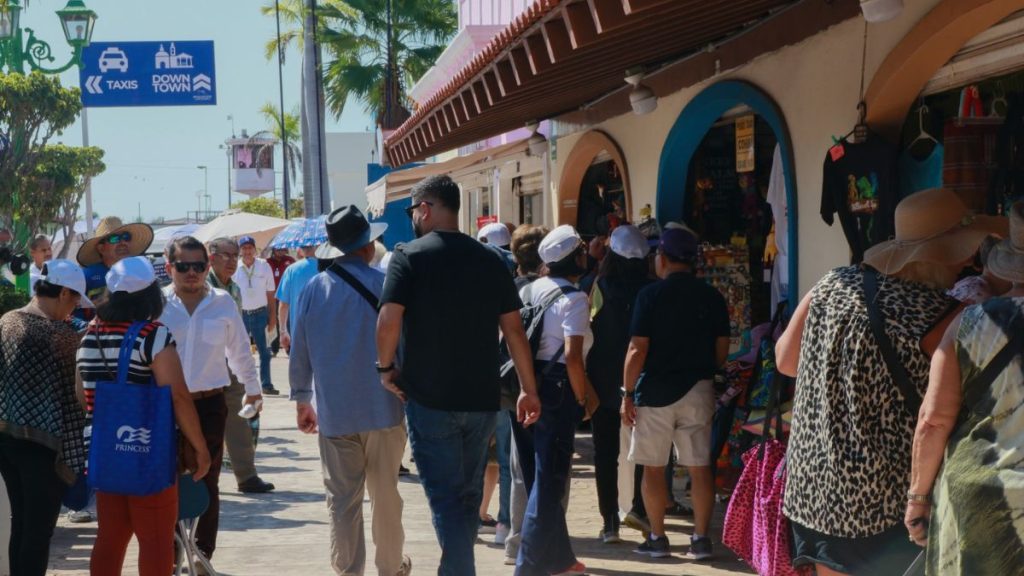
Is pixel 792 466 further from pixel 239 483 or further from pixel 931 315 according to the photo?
pixel 239 483

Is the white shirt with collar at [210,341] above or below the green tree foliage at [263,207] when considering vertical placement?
below

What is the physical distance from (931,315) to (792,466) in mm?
765

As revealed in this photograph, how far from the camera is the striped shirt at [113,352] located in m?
5.06

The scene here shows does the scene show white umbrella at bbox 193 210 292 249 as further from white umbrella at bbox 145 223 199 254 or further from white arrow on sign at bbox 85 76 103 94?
white arrow on sign at bbox 85 76 103 94

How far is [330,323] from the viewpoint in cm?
578

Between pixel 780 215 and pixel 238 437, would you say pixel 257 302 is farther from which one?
pixel 780 215

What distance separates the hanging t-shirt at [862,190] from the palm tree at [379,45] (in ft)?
79.1

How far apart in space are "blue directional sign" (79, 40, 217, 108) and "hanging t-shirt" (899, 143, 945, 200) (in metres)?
27.5

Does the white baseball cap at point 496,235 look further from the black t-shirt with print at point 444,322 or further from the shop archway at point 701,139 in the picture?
the black t-shirt with print at point 444,322

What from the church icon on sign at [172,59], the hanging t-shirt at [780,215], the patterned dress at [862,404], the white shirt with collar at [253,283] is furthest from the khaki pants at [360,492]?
the church icon on sign at [172,59]

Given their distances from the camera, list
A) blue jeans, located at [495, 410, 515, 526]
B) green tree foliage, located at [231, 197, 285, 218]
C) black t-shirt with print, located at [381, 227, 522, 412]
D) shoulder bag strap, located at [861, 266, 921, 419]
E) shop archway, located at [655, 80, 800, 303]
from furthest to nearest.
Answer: green tree foliage, located at [231, 197, 285, 218] < shop archway, located at [655, 80, 800, 303] < blue jeans, located at [495, 410, 515, 526] < black t-shirt with print, located at [381, 227, 522, 412] < shoulder bag strap, located at [861, 266, 921, 419]

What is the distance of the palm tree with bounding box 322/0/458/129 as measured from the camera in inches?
1209

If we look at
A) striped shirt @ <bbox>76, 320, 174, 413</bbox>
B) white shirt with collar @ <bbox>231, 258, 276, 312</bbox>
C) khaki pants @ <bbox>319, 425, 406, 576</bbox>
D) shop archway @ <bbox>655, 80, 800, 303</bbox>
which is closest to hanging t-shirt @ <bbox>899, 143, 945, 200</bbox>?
shop archway @ <bbox>655, 80, 800, 303</bbox>

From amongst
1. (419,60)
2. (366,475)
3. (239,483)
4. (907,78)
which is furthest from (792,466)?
(419,60)
